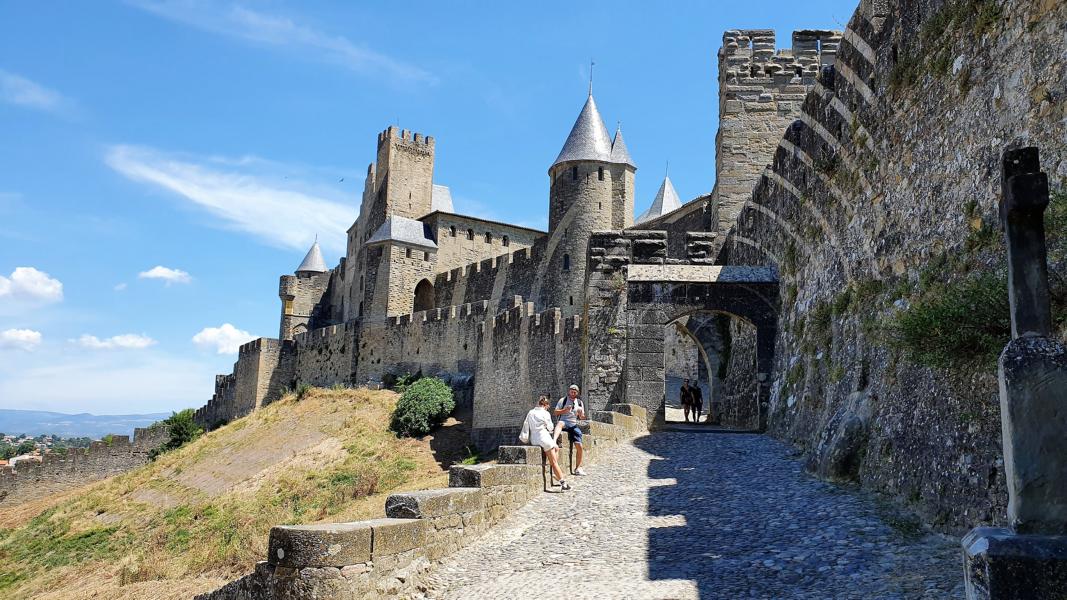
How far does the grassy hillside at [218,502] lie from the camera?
1429 centimetres

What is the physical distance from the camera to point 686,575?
5965mm

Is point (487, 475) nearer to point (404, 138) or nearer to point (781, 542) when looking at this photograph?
point (781, 542)

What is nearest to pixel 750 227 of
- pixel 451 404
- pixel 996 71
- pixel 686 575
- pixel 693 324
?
pixel 693 324

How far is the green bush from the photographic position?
2989 cm

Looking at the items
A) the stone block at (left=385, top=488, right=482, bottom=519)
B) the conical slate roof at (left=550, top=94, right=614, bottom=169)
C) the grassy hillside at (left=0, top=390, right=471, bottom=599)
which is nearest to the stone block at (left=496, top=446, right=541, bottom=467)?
the stone block at (left=385, top=488, right=482, bottom=519)

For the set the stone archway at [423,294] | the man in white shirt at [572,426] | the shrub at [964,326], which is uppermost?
the stone archway at [423,294]

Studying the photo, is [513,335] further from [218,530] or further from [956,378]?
[956,378]

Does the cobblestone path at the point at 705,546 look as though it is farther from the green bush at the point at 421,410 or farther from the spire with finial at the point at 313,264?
the spire with finial at the point at 313,264

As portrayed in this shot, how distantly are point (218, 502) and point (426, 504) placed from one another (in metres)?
19.4

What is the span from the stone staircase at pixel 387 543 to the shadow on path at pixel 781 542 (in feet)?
4.95

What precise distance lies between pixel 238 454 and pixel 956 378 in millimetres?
29050

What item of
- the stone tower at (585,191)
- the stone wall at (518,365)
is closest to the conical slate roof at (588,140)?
the stone tower at (585,191)

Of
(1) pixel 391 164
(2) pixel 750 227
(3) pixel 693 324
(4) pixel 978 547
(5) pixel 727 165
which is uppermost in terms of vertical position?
(1) pixel 391 164

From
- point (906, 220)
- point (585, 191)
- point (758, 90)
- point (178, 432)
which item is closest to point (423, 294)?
point (585, 191)
